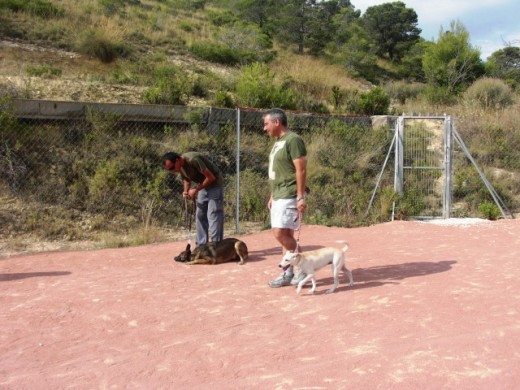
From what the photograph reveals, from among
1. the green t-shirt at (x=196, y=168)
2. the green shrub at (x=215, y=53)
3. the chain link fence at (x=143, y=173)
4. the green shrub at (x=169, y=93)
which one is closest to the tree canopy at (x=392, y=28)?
the green shrub at (x=215, y=53)

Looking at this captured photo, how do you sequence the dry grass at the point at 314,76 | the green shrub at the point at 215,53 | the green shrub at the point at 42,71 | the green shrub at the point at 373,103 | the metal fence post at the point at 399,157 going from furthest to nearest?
the green shrub at the point at 215,53 → the dry grass at the point at 314,76 → the green shrub at the point at 373,103 → the green shrub at the point at 42,71 → the metal fence post at the point at 399,157

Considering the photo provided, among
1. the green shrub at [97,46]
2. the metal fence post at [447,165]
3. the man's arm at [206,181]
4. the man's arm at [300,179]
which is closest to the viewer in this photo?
the man's arm at [300,179]

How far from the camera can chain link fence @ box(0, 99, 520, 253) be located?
35.8ft

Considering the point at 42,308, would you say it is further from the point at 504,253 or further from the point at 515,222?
the point at 515,222

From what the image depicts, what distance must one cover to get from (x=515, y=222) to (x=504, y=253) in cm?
342

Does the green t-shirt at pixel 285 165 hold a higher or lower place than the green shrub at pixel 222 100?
lower

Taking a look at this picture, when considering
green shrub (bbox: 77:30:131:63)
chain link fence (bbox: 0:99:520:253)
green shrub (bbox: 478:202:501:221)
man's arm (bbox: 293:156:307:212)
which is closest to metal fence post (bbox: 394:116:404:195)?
chain link fence (bbox: 0:99:520:253)

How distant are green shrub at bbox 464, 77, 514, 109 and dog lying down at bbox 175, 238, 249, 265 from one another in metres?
16.2

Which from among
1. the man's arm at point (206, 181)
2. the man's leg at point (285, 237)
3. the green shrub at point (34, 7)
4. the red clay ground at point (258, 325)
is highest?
the green shrub at point (34, 7)

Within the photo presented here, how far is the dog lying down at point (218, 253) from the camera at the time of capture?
25.2 ft

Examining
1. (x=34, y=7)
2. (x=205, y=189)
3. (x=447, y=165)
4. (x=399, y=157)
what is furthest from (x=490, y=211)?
(x=34, y=7)

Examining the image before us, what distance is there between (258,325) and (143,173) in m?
7.67

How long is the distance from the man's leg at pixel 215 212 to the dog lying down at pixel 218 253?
6.2 inches

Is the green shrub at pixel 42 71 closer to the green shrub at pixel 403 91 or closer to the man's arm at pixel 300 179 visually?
the man's arm at pixel 300 179
